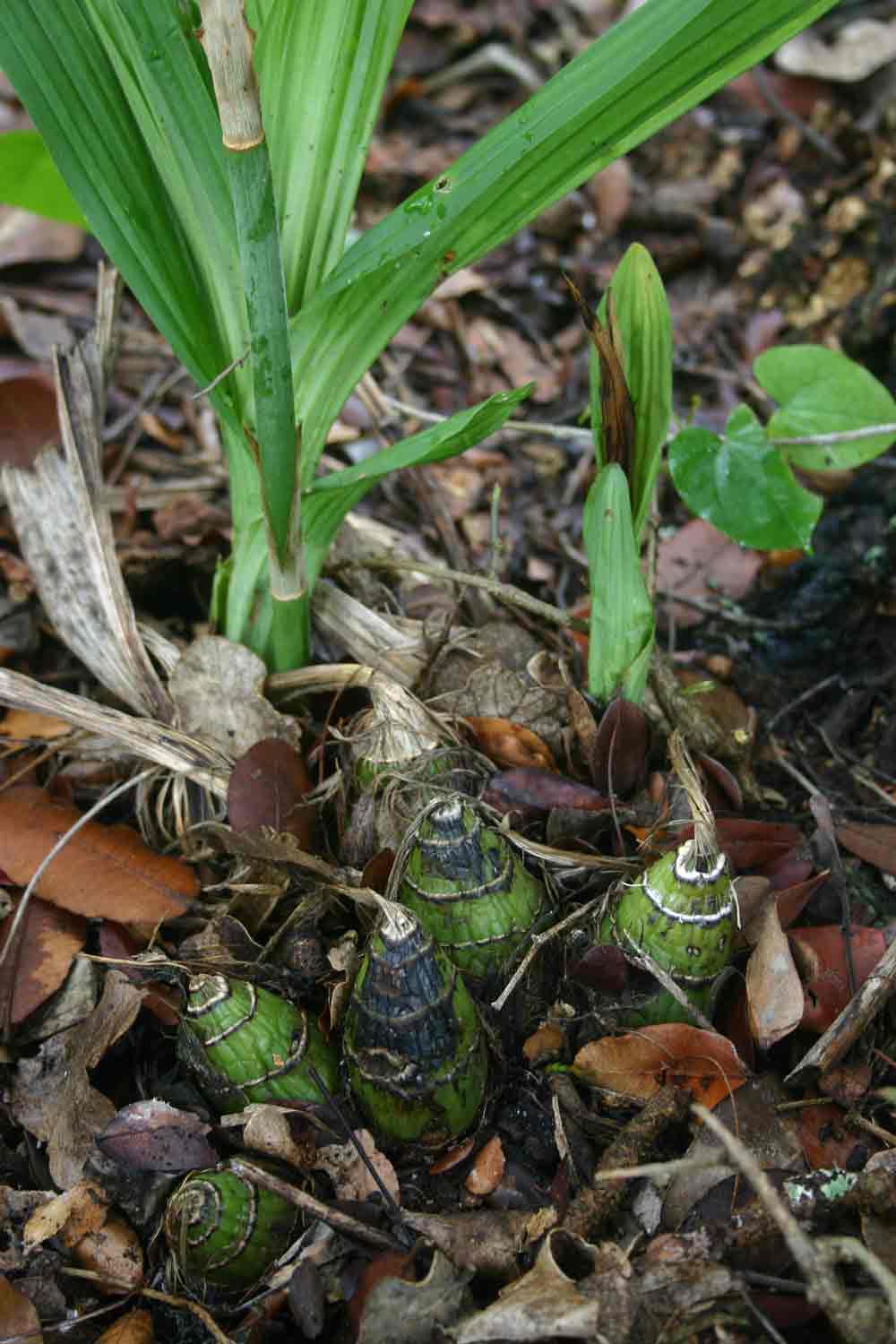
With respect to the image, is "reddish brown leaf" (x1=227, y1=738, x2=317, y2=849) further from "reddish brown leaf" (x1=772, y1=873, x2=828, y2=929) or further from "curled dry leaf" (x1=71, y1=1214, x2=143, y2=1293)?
"reddish brown leaf" (x1=772, y1=873, x2=828, y2=929)

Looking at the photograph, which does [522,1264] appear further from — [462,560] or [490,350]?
[490,350]

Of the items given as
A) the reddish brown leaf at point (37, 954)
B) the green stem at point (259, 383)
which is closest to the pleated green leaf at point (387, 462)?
the green stem at point (259, 383)

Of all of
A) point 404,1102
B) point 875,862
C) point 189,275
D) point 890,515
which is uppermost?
point 189,275

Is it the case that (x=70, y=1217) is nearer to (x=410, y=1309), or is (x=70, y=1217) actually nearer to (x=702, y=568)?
(x=410, y=1309)

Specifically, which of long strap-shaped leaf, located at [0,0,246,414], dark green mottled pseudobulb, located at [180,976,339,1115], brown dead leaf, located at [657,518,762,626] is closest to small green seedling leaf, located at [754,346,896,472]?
brown dead leaf, located at [657,518,762,626]

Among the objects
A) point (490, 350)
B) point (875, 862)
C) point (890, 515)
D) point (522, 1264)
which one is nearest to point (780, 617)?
point (890, 515)

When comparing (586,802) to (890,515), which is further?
(890,515)

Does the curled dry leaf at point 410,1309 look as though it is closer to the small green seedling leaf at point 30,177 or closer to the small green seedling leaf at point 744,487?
the small green seedling leaf at point 744,487

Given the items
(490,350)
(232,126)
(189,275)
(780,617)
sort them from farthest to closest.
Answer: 1. (490,350)
2. (780,617)
3. (189,275)
4. (232,126)
